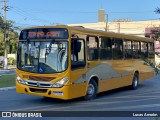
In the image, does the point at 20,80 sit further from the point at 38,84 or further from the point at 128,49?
the point at 128,49

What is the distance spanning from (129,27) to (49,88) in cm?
6412

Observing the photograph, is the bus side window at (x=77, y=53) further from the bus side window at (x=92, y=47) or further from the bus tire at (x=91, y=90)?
the bus tire at (x=91, y=90)

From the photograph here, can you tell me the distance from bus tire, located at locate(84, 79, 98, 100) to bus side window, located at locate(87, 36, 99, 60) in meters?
0.97

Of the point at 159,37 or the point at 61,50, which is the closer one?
the point at 159,37

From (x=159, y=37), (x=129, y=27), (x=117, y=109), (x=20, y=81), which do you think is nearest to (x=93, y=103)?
(x=117, y=109)

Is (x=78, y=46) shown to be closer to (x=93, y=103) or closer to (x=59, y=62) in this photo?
(x=59, y=62)

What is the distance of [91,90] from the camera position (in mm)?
13906

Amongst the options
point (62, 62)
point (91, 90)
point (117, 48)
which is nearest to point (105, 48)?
point (117, 48)

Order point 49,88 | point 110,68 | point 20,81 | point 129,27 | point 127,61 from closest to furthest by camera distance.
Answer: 1. point 49,88
2. point 20,81
3. point 110,68
4. point 127,61
5. point 129,27

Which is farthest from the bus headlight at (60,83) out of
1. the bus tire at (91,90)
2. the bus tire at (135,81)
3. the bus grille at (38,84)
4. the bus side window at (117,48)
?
the bus tire at (135,81)

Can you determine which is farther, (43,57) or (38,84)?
(43,57)

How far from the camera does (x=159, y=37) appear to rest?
4.07 metres

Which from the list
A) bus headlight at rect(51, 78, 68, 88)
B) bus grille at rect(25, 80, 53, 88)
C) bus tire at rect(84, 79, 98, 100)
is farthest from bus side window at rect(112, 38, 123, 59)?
bus grille at rect(25, 80, 53, 88)

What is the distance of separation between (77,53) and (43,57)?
1240mm
